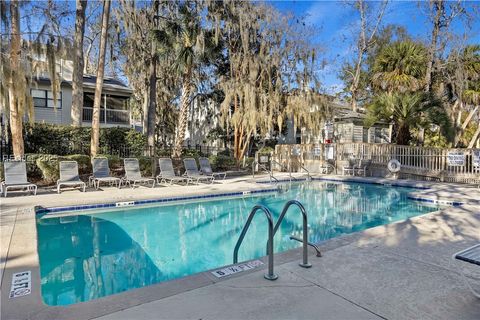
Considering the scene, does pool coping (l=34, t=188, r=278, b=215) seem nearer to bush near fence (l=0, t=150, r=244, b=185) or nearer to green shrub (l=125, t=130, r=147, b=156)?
bush near fence (l=0, t=150, r=244, b=185)

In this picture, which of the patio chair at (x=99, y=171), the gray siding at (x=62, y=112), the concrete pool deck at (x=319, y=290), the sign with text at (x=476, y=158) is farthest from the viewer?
the gray siding at (x=62, y=112)

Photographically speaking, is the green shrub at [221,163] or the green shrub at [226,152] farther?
the green shrub at [226,152]

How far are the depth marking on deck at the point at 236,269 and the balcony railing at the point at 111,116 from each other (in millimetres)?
17762

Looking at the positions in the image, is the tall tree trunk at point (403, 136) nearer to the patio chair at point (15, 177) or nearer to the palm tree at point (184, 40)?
the palm tree at point (184, 40)

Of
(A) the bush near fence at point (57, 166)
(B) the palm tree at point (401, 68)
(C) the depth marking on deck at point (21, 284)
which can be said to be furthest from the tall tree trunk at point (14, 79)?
(B) the palm tree at point (401, 68)

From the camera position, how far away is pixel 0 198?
324 inches

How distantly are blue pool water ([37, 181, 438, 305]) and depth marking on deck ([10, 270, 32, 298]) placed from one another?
0.55 meters

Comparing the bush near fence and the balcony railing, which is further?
the balcony railing

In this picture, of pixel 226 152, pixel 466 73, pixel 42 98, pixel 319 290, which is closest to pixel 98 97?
pixel 42 98

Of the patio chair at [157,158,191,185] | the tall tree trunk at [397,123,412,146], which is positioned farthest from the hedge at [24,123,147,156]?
the tall tree trunk at [397,123,412,146]

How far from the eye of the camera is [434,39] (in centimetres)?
1764

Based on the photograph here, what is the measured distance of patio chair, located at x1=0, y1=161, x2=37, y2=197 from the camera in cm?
863

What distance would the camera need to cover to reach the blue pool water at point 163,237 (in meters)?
4.35


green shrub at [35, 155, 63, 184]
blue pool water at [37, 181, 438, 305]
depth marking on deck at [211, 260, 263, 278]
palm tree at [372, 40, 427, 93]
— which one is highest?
palm tree at [372, 40, 427, 93]
